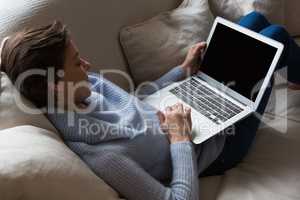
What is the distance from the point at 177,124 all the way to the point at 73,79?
1.14ft

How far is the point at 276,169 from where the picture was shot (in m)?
1.31

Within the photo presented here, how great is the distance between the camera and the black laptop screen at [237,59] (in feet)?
4.49

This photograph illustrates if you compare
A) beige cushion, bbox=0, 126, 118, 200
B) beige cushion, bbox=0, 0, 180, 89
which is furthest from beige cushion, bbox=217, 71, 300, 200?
beige cushion, bbox=0, 0, 180, 89


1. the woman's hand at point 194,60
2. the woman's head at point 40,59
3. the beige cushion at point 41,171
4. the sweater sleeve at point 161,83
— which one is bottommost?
the sweater sleeve at point 161,83

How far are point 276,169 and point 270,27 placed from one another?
0.50 meters

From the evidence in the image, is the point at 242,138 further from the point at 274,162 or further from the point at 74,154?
the point at 74,154

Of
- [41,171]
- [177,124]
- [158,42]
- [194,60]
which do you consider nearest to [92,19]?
[158,42]

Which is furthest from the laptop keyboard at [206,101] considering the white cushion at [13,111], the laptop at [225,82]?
the white cushion at [13,111]

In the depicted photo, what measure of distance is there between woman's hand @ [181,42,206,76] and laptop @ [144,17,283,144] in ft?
0.07

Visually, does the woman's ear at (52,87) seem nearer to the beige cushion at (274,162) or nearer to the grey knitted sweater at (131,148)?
the grey knitted sweater at (131,148)

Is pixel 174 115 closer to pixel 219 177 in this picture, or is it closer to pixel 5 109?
pixel 219 177

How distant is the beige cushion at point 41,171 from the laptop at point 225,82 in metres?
0.44

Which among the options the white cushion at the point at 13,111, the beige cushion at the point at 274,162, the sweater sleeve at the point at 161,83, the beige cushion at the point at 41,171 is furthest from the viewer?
the sweater sleeve at the point at 161,83

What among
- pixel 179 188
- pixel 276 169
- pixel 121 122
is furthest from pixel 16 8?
pixel 276 169
